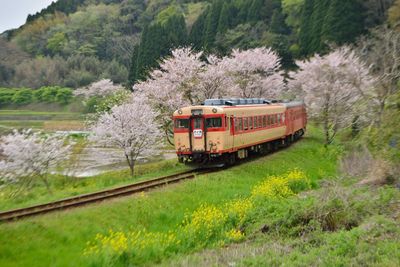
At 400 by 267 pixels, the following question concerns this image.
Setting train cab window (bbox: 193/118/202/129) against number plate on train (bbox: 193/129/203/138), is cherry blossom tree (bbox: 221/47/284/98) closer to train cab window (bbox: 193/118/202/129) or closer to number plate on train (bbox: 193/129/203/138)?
train cab window (bbox: 193/118/202/129)

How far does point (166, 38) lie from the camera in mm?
57156

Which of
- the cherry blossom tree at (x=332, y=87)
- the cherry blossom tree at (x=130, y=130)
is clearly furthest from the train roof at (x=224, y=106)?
the cherry blossom tree at (x=130, y=130)

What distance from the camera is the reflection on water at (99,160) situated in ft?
94.0

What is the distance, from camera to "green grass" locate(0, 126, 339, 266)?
7.79 meters

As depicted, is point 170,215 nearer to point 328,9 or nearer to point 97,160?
point 97,160

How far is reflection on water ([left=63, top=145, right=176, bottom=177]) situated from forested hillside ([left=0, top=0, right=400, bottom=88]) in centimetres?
1359

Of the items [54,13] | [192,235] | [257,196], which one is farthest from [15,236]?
[54,13]

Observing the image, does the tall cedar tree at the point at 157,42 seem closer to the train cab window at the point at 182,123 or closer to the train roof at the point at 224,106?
the train roof at the point at 224,106

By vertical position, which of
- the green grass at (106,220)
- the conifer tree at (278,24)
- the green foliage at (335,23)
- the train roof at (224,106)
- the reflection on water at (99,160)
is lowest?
the reflection on water at (99,160)

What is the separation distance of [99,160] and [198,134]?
19.9m

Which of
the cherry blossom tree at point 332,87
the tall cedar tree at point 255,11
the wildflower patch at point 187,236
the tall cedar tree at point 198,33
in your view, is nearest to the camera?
the wildflower patch at point 187,236

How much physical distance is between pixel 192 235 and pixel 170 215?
1631 mm

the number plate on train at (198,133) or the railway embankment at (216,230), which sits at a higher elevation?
the number plate on train at (198,133)

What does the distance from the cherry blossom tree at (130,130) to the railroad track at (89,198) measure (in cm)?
656
